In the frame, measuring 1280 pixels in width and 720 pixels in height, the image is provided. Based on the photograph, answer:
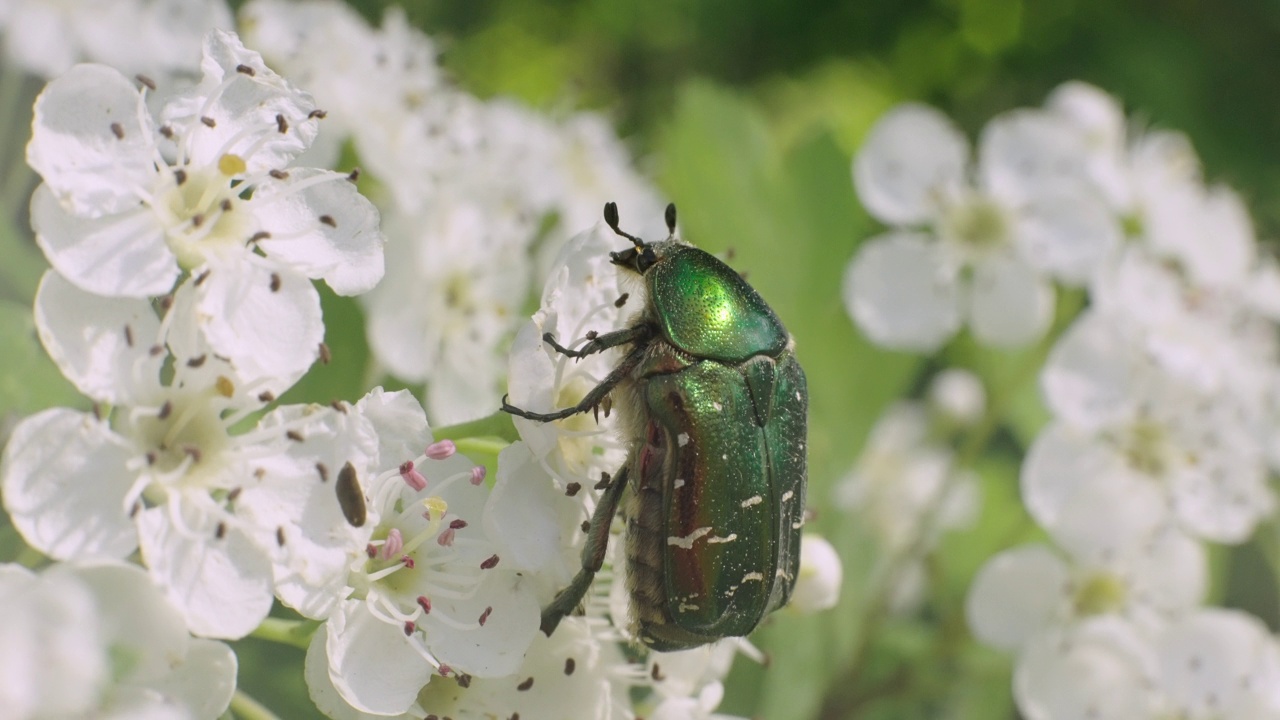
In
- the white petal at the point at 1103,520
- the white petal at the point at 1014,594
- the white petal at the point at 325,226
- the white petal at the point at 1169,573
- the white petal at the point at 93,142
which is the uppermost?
the white petal at the point at 93,142

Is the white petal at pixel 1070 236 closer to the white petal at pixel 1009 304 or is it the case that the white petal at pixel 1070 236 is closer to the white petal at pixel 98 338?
the white petal at pixel 1009 304

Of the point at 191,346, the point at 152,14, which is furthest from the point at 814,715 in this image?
the point at 152,14

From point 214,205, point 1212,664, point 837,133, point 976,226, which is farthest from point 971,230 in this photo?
point 214,205

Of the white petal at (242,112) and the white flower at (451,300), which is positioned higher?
the white petal at (242,112)

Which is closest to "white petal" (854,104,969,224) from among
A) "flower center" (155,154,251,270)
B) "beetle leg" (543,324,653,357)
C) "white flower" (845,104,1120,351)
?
"white flower" (845,104,1120,351)

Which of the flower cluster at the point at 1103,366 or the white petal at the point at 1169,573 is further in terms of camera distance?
the white petal at the point at 1169,573

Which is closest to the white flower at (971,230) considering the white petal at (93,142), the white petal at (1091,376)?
the white petal at (1091,376)
